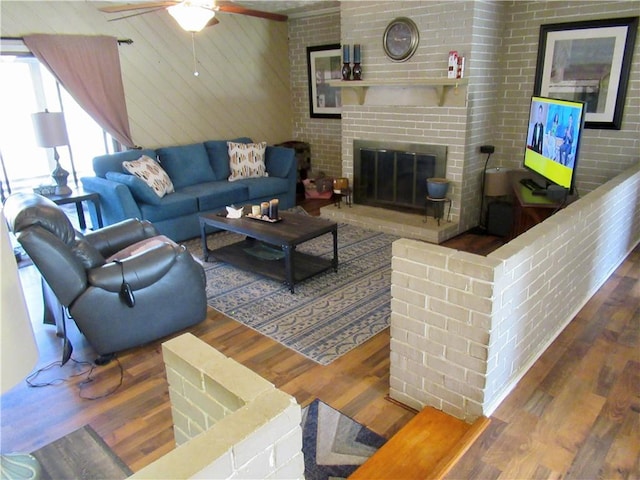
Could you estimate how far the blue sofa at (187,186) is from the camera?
439 centimetres

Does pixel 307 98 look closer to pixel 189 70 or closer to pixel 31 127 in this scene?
pixel 189 70

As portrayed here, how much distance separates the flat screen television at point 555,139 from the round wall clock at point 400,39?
1.38 m

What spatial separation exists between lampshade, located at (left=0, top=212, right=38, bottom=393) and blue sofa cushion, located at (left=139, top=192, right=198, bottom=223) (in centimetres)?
364

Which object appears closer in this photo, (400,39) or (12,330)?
(12,330)

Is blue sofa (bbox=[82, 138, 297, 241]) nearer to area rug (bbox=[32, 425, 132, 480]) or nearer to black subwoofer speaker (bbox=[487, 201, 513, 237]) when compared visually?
black subwoofer speaker (bbox=[487, 201, 513, 237])

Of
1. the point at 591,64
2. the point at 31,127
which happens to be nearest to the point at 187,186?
the point at 31,127

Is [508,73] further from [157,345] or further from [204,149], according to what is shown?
[157,345]

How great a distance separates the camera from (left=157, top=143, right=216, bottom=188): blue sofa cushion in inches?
202

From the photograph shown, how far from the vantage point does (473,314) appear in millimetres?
1901

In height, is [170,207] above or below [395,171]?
below

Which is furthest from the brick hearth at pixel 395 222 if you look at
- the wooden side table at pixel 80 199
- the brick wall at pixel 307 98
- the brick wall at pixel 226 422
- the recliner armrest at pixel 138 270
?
the brick wall at pixel 226 422

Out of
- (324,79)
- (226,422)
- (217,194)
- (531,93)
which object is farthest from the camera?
(324,79)

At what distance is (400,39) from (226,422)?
14.7 ft

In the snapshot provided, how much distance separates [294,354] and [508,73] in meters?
3.64
